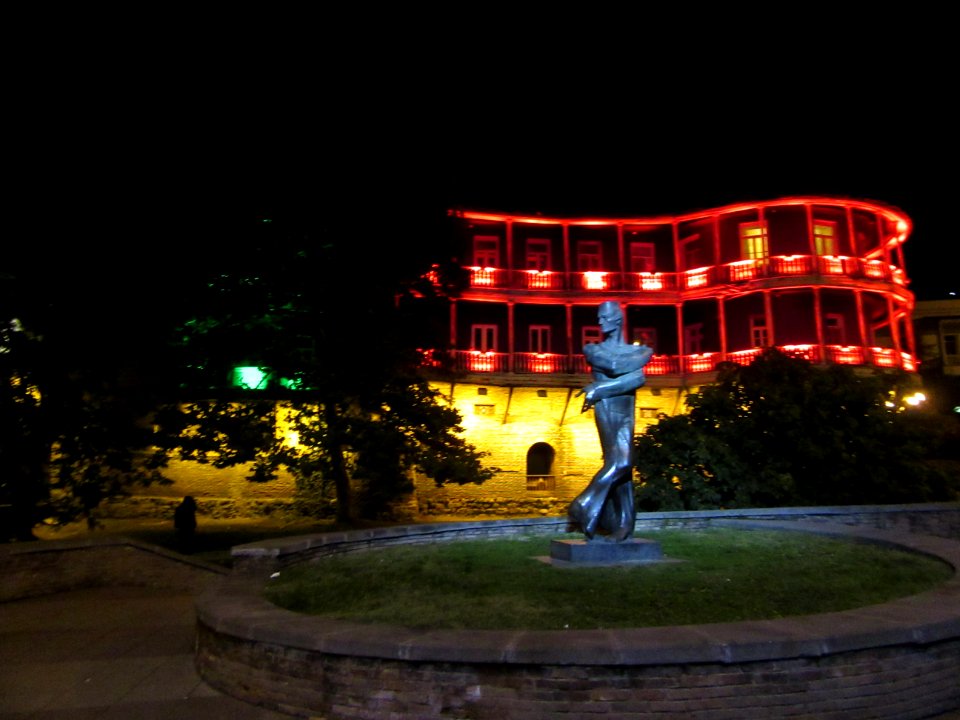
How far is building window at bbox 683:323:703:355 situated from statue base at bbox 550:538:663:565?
19544mm

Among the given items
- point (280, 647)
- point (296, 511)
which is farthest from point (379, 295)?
point (280, 647)

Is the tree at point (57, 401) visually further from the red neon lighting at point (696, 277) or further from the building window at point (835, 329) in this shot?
the building window at point (835, 329)

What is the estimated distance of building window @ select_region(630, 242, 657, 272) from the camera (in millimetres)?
26906

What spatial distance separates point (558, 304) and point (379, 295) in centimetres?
899

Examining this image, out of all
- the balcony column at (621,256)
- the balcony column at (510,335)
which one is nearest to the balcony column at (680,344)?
the balcony column at (621,256)

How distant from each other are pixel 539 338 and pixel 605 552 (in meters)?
19.0

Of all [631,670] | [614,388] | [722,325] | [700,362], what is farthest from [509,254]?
[631,670]

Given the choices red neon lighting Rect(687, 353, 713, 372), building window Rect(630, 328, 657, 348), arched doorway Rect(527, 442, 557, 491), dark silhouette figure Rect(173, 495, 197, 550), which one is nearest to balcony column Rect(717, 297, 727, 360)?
red neon lighting Rect(687, 353, 713, 372)

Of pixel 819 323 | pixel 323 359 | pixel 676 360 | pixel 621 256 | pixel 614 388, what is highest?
pixel 621 256

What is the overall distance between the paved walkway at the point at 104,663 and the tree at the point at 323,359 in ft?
26.5

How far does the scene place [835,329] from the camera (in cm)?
2522

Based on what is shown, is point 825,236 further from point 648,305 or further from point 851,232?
point 648,305

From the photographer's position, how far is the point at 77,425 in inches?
535

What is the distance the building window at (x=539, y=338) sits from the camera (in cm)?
2653
